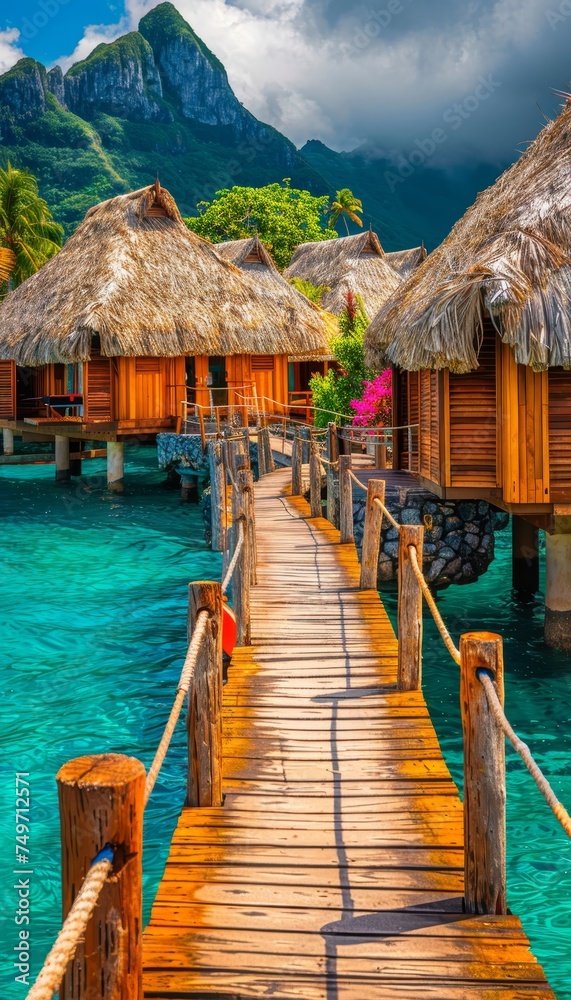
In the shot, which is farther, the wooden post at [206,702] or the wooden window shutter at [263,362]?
the wooden window shutter at [263,362]

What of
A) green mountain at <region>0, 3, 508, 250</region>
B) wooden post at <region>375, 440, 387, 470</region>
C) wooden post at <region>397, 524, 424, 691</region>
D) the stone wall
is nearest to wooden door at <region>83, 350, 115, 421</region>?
wooden post at <region>375, 440, 387, 470</region>

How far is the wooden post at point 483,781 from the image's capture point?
3916mm

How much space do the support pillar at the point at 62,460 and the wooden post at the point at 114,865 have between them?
27057 mm

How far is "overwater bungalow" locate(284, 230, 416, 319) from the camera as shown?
120 ft

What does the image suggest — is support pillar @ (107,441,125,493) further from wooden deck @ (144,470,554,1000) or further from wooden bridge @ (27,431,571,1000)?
wooden bridge @ (27,431,571,1000)

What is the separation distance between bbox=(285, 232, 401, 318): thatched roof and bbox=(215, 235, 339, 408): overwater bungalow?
275cm

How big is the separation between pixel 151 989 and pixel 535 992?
1.41 meters

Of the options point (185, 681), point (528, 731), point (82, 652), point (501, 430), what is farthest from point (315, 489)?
point (185, 681)

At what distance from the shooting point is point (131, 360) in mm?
26203

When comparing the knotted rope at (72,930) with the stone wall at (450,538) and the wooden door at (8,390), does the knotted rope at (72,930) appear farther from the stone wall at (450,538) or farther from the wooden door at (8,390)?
the wooden door at (8,390)

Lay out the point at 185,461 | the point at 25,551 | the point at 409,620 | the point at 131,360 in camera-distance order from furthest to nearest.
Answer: the point at 131,360 < the point at 185,461 < the point at 25,551 < the point at 409,620

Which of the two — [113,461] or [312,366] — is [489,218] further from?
[312,366]

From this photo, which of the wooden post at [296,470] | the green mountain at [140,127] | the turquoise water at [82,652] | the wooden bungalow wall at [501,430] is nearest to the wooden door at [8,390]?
the turquoise water at [82,652]

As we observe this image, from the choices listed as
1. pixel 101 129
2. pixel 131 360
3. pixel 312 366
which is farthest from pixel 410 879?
pixel 101 129
